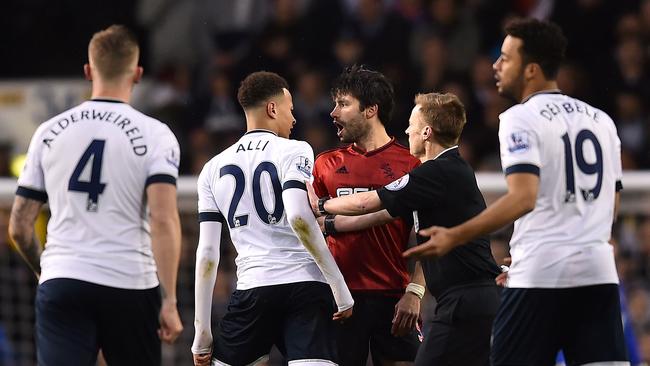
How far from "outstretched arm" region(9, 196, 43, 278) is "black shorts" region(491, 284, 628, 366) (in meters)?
2.21

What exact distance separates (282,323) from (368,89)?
4.70 ft

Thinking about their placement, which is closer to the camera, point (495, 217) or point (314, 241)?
point (495, 217)

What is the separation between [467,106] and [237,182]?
541 centimetres

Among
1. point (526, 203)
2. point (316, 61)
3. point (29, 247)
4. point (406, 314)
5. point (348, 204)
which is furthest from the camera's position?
point (316, 61)

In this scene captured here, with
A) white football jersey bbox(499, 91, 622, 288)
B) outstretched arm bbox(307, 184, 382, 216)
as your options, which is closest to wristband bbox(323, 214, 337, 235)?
outstretched arm bbox(307, 184, 382, 216)

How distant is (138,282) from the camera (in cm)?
577

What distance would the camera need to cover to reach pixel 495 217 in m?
5.45

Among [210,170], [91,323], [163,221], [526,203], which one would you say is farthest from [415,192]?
[91,323]

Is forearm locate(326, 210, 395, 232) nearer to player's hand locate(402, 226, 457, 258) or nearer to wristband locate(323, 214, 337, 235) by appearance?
wristband locate(323, 214, 337, 235)

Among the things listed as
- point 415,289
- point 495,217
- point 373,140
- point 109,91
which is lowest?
point 415,289

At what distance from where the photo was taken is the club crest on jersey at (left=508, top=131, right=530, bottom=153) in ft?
18.1

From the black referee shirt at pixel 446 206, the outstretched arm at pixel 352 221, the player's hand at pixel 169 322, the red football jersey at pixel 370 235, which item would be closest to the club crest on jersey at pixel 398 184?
the black referee shirt at pixel 446 206

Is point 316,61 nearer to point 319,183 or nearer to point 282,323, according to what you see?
point 319,183

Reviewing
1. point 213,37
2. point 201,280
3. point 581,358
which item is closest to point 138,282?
point 201,280
